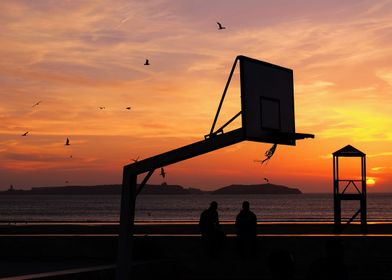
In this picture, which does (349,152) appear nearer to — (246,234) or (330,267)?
(246,234)

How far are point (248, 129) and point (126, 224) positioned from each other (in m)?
3.45

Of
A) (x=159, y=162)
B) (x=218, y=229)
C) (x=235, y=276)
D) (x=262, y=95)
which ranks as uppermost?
(x=262, y=95)

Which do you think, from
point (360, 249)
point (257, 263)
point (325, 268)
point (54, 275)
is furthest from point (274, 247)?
point (325, 268)

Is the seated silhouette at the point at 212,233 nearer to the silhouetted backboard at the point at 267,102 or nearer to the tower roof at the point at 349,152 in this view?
the silhouetted backboard at the point at 267,102

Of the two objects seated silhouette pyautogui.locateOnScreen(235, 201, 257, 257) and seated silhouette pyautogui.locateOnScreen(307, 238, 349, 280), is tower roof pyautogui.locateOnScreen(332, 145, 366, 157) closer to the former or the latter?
seated silhouette pyautogui.locateOnScreen(235, 201, 257, 257)

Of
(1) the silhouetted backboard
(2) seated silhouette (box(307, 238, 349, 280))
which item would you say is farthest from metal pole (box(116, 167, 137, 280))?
(2) seated silhouette (box(307, 238, 349, 280))

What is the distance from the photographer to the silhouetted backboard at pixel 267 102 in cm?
1562

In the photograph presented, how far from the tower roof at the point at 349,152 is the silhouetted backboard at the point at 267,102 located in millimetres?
18519

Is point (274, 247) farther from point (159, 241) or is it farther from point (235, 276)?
point (159, 241)

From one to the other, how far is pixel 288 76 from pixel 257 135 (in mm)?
2295

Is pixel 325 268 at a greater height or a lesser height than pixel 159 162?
lesser

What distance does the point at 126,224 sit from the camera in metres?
16.3

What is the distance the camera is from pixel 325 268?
8.38m

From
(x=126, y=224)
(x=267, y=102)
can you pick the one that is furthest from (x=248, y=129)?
(x=126, y=224)
